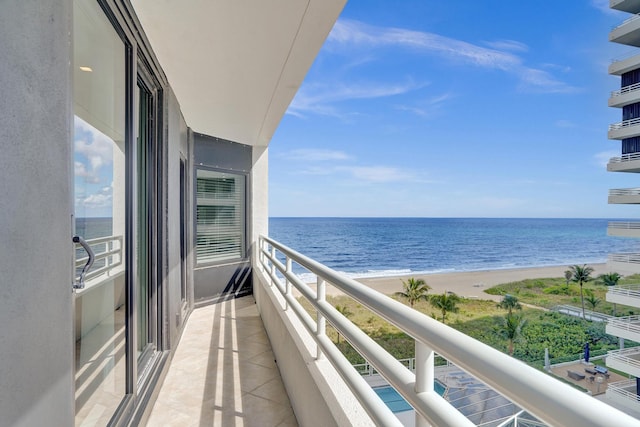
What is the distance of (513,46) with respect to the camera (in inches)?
1276

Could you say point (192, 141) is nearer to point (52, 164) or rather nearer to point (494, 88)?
point (52, 164)

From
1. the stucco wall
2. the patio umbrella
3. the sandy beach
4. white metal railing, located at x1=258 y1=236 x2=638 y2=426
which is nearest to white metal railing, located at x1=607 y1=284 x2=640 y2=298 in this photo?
the patio umbrella

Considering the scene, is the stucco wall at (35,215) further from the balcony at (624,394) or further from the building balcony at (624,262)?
the balcony at (624,394)

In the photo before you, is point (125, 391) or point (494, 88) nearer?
point (125, 391)

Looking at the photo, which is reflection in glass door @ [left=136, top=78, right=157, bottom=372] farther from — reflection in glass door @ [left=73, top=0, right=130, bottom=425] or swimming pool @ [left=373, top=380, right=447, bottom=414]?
swimming pool @ [left=373, top=380, right=447, bottom=414]

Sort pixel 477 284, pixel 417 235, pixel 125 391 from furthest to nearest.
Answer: pixel 417 235 < pixel 477 284 < pixel 125 391

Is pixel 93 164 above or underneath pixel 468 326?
above

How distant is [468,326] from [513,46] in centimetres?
2897

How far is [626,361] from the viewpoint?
9656 mm

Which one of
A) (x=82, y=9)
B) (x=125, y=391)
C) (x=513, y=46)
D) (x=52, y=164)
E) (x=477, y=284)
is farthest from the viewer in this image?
(x=513, y=46)

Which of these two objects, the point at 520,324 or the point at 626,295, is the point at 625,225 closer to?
the point at 626,295

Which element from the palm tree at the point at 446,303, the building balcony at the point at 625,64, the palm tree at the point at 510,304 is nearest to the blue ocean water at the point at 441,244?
the palm tree at the point at 446,303

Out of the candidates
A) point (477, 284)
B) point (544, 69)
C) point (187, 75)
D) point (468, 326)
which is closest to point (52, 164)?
point (187, 75)

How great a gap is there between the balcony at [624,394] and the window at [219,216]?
423 inches
